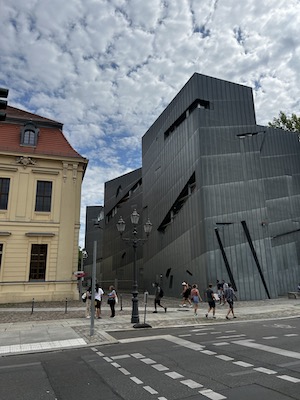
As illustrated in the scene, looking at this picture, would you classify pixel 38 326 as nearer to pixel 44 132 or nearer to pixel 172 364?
pixel 172 364

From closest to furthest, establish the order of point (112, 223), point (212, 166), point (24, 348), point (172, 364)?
point (172, 364), point (24, 348), point (212, 166), point (112, 223)

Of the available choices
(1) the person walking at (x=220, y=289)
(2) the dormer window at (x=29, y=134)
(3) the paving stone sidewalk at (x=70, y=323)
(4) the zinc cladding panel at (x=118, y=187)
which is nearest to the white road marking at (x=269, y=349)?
(3) the paving stone sidewalk at (x=70, y=323)

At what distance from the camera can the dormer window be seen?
25.1 m

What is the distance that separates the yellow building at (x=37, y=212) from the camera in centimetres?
2281

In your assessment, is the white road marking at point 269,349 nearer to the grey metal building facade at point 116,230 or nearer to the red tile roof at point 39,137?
the red tile roof at point 39,137

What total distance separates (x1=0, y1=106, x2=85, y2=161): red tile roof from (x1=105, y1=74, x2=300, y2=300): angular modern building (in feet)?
32.1

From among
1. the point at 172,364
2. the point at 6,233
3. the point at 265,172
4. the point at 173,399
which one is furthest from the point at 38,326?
the point at 265,172

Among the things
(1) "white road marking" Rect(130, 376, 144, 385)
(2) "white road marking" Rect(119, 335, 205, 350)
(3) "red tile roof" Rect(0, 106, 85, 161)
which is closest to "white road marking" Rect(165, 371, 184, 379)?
(1) "white road marking" Rect(130, 376, 144, 385)

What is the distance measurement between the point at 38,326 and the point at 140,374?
8275 mm

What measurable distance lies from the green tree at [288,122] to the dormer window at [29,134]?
31273 millimetres

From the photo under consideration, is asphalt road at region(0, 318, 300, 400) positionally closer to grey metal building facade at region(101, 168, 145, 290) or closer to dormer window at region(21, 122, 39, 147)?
dormer window at region(21, 122, 39, 147)

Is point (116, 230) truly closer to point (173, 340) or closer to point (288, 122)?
point (288, 122)

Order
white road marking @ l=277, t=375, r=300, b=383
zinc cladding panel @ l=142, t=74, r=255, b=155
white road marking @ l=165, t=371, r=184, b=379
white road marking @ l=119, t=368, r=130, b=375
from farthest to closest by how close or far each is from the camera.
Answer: zinc cladding panel @ l=142, t=74, r=255, b=155 < white road marking @ l=119, t=368, r=130, b=375 < white road marking @ l=165, t=371, r=184, b=379 < white road marking @ l=277, t=375, r=300, b=383

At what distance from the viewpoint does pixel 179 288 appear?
27.3 metres
